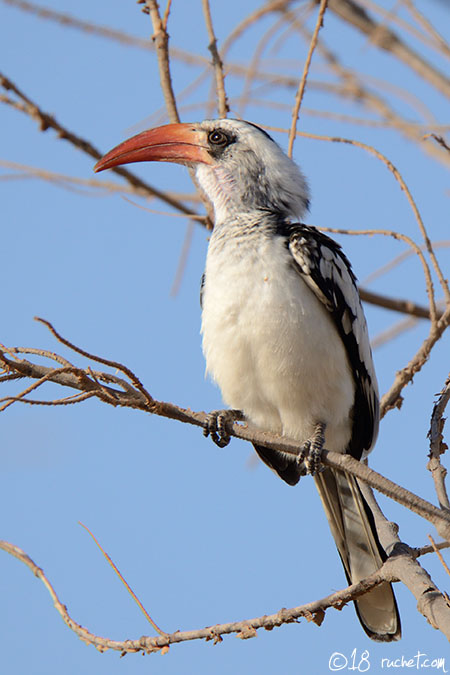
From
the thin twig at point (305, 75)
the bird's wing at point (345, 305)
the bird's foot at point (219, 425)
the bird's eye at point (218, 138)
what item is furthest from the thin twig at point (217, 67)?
the bird's foot at point (219, 425)

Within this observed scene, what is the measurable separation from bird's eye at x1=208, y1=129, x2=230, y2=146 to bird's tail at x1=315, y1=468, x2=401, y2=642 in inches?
62.0

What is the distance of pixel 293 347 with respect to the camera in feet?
10.6

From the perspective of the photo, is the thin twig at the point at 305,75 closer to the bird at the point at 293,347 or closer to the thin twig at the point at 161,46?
the bird at the point at 293,347

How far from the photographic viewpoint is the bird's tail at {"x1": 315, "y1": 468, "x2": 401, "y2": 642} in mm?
3283

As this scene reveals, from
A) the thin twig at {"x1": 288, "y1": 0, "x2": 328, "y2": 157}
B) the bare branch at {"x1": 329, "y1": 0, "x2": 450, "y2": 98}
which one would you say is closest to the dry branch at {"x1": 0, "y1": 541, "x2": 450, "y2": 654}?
the thin twig at {"x1": 288, "y1": 0, "x2": 328, "y2": 157}

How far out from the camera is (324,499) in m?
3.63

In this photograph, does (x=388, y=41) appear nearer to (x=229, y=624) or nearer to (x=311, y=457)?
(x=311, y=457)

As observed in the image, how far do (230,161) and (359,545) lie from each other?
1.77 m

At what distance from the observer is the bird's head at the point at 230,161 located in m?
3.86

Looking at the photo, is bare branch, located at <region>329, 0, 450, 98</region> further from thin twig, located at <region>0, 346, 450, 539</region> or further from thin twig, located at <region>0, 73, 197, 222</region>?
thin twig, located at <region>0, 346, 450, 539</region>

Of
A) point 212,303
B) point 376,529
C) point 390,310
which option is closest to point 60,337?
point 212,303

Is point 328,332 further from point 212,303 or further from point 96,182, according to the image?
point 96,182

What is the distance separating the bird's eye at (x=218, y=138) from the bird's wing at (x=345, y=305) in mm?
746

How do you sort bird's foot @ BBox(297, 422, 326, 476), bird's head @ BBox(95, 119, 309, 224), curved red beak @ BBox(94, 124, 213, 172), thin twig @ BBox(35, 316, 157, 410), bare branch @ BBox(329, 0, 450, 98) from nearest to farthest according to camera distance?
thin twig @ BBox(35, 316, 157, 410) < bird's foot @ BBox(297, 422, 326, 476) < bird's head @ BBox(95, 119, 309, 224) < curved red beak @ BBox(94, 124, 213, 172) < bare branch @ BBox(329, 0, 450, 98)
